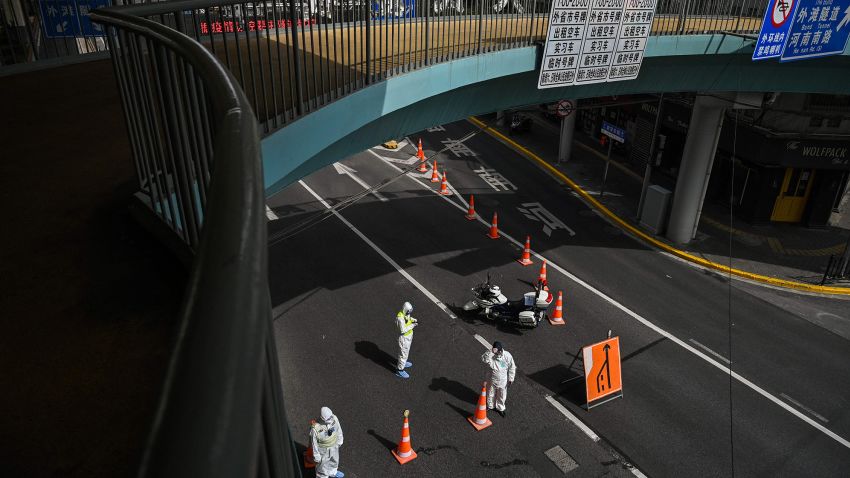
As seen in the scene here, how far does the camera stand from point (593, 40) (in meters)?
13.4

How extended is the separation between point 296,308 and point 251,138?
50.5 ft

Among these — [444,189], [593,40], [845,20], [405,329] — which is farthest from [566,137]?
[405,329]

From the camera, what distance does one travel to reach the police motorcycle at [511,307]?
15.6 m

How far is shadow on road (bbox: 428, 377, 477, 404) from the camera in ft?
43.7

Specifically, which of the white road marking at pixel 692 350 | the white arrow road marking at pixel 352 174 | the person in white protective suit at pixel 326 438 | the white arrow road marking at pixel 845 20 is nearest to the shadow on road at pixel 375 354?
the person in white protective suit at pixel 326 438

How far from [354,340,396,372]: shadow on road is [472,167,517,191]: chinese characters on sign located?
12.8 meters

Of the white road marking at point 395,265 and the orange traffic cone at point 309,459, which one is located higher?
the orange traffic cone at point 309,459

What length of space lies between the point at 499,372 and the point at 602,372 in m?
2.48

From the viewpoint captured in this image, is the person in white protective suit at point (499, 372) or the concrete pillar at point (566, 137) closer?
the person in white protective suit at point (499, 372)

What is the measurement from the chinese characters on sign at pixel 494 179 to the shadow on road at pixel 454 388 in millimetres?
13601

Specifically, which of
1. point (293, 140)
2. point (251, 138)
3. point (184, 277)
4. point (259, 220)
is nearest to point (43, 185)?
point (184, 277)

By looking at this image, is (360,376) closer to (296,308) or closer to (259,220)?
(296,308)

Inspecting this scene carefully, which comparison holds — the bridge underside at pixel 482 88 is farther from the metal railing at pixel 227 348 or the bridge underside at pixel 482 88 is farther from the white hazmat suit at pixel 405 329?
the metal railing at pixel 227 348

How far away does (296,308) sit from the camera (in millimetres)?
16562
